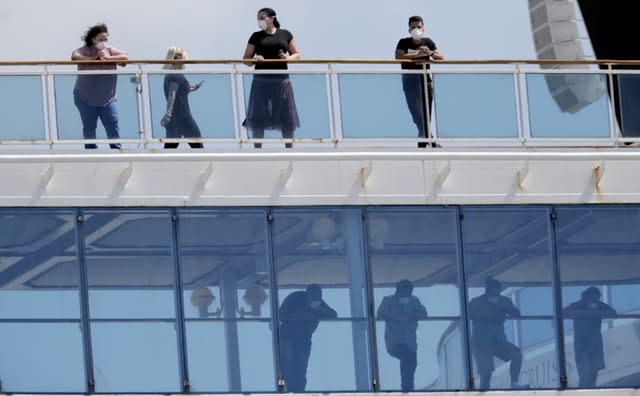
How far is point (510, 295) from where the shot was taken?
1060 inches

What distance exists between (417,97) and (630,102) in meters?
2.88

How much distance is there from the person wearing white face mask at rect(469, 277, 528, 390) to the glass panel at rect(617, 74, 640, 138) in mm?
3000

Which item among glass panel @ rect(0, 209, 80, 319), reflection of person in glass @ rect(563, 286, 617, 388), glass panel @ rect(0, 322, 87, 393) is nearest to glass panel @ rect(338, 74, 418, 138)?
reflection of person in glass @ rect(563, 286, 617, 388)

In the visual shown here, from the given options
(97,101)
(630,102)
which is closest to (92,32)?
(97,101)

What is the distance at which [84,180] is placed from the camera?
26.4 m

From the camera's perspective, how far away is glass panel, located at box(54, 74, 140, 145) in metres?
26.8

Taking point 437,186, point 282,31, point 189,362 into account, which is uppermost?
point 282,31

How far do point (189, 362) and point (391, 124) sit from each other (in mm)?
4022

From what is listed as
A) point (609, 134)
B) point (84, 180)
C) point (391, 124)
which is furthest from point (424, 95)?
point (84, 180)

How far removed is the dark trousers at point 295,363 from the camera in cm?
2603

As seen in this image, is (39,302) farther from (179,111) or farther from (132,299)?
(179,111)

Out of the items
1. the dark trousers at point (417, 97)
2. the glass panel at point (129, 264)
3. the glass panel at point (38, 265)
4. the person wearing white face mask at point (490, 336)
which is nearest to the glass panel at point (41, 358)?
the glass panel at point (38, 265)

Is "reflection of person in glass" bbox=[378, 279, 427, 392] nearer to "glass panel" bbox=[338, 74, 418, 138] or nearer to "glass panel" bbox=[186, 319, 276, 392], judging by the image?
"glass panel" bbox=[186, 319, 276, 392]

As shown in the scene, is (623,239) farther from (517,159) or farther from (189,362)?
(189,362)
